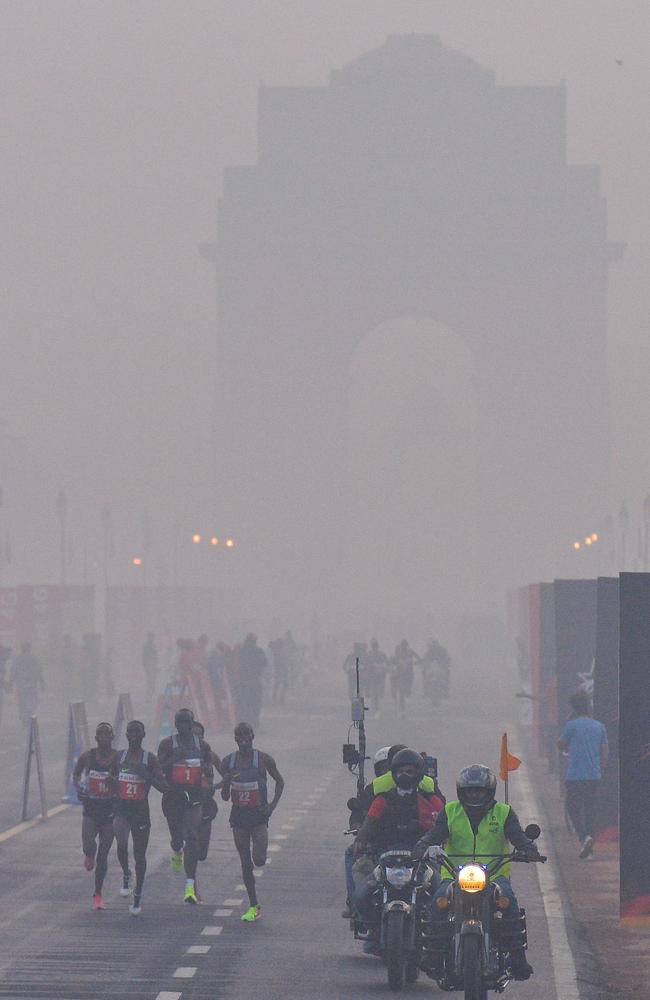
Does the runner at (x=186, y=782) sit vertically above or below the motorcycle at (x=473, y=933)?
above

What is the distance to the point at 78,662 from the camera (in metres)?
58.8

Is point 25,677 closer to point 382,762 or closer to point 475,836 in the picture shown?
point 382,762

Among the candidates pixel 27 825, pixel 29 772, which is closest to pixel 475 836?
pixel 27 825

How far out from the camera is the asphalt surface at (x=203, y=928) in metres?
15.0

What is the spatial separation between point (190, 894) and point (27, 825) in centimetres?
776

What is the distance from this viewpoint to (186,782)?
19.4 meters

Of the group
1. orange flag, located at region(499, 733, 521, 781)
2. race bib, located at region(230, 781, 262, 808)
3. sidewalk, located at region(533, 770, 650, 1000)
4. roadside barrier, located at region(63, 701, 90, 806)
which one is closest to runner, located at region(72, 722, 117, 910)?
race bib, located at region(230, 781, 262, 808)

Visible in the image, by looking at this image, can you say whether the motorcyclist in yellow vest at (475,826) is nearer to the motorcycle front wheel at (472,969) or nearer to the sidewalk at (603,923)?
the motorcycle front wheel at (472,969)

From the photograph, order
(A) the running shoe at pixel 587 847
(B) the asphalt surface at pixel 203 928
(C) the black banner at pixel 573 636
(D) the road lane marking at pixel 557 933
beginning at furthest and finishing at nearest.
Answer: (C) the black banner at pixel 573 636 < (A) the running shoe at pixel 587 847 < (D) the road lane marking at pixel 557 933 < (B) the asphalt surface at pixel 203 928

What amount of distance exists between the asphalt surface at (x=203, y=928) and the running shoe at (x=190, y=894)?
0.25 feet

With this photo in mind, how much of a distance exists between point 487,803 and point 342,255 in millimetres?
153084

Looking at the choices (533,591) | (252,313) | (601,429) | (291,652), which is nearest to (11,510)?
(252,313)

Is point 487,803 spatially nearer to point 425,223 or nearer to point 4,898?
point 4,898

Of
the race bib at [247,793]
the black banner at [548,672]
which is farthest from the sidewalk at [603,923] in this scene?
the black banner at [548,672]
